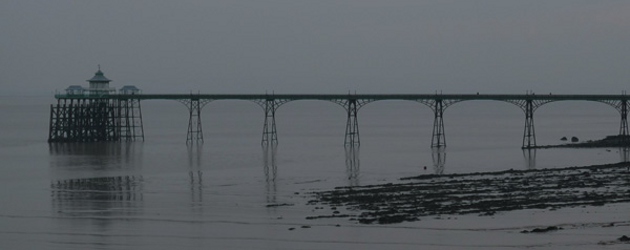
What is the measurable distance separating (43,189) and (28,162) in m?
17.7

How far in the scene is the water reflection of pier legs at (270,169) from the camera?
129ft

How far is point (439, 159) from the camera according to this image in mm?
58875

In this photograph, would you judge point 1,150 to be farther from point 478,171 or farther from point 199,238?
point 199,238

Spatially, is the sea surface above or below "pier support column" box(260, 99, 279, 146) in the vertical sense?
below

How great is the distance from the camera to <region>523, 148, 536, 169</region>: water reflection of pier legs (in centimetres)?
5291

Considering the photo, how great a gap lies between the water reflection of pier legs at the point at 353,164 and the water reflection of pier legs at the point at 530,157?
8822mm

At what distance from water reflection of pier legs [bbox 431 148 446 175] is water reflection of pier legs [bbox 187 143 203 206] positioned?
1135 centimetres

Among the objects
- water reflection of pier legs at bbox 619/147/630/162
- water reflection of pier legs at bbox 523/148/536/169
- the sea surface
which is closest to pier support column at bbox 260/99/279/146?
the sea surface

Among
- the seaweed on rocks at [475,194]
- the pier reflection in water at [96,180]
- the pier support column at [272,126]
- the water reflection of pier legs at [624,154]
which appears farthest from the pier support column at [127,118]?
the seaweed on rocks at [475,194]

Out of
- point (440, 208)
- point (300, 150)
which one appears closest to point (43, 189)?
point (440, 208)

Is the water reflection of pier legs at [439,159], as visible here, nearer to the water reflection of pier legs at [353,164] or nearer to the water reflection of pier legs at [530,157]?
the water reflection of pier legs at [353,164]

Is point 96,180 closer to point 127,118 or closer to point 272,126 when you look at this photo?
point 272,126

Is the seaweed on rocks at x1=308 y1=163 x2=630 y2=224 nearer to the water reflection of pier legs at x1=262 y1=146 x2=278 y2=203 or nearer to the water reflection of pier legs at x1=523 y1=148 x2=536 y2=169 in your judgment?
the water reflection of pier legs at x1=262 y1=146 x2=278 y2=203

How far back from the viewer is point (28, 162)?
59.1 m
